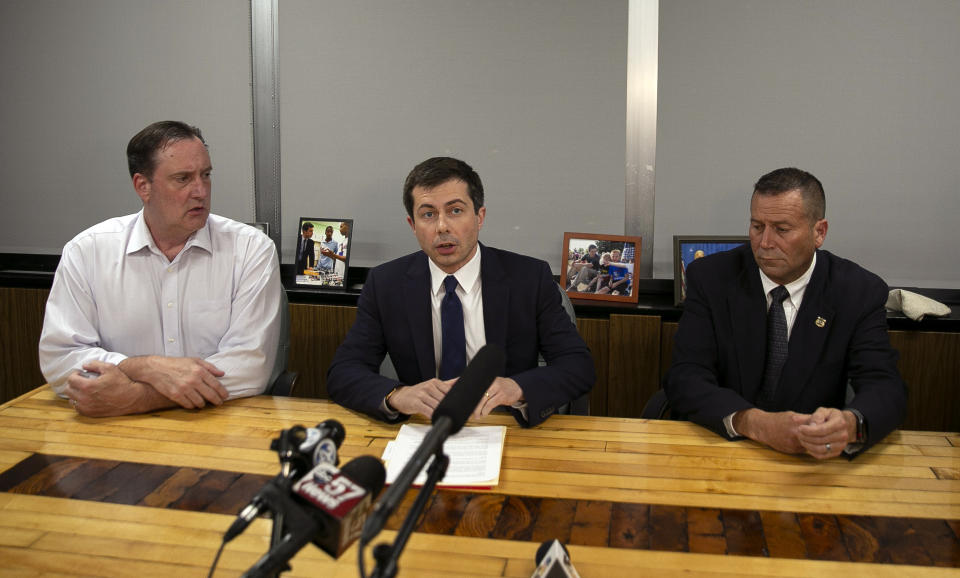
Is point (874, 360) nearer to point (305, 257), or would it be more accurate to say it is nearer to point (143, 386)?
point (143, 386)

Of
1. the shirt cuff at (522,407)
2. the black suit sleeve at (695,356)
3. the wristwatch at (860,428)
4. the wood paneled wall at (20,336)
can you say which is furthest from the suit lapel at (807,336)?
the wood paneled wall at (20,336)

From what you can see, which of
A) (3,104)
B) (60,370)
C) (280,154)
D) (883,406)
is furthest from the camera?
(3,104)

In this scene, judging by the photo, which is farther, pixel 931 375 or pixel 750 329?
pixel 931 375

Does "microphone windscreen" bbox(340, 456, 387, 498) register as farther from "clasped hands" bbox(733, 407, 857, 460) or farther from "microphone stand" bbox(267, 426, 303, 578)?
"clasped hands" bbox(733, 407, 857, 460)

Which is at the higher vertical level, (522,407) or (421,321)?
(421,321)

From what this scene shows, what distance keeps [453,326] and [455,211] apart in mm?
358

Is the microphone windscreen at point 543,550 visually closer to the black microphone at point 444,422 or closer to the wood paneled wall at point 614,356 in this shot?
the black microphone at point 444,422

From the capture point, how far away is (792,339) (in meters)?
2.32

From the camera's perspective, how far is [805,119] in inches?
133

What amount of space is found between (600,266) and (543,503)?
2.01m

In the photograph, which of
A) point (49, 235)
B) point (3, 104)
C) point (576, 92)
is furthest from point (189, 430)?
point (3, 104)

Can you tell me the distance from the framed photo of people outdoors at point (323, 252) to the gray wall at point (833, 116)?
1.54m

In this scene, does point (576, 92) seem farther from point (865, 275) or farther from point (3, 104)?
point (3, 104)

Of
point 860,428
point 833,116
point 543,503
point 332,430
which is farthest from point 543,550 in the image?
point 833,116
